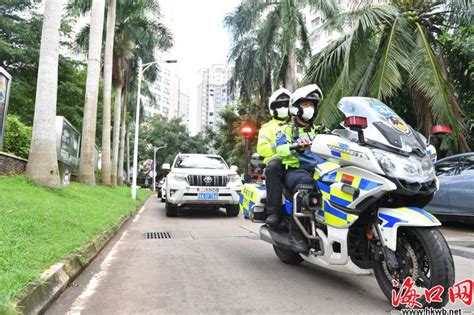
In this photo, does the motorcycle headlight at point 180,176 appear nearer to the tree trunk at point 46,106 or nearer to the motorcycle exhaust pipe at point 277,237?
the tree trunk at point 46,106

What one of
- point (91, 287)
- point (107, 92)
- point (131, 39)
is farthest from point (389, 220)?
point (131, 39)

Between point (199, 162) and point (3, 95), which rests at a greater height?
point (3, 95)

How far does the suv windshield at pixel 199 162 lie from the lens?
12.1 metres

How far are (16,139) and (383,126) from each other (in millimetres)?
12559

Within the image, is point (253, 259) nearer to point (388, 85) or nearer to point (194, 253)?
point (194, 253)

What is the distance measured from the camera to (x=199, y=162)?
1222cm

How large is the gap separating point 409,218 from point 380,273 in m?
0.65

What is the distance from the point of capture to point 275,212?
4898 millimetres

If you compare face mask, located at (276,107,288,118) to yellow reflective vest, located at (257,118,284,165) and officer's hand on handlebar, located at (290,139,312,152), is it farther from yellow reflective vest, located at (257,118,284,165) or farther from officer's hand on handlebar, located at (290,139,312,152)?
officer's hand on handlebar, located at (290,139,312,152)

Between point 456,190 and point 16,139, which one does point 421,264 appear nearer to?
point 456,190

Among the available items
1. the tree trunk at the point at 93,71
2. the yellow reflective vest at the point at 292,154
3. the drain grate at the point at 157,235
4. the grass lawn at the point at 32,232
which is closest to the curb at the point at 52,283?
the grass lawn at the point at 32,232

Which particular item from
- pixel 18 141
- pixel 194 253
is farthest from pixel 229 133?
pixel 194 253

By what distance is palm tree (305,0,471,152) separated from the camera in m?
11.4

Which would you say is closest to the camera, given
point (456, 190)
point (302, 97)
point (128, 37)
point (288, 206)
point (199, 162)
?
point (302, 97)
